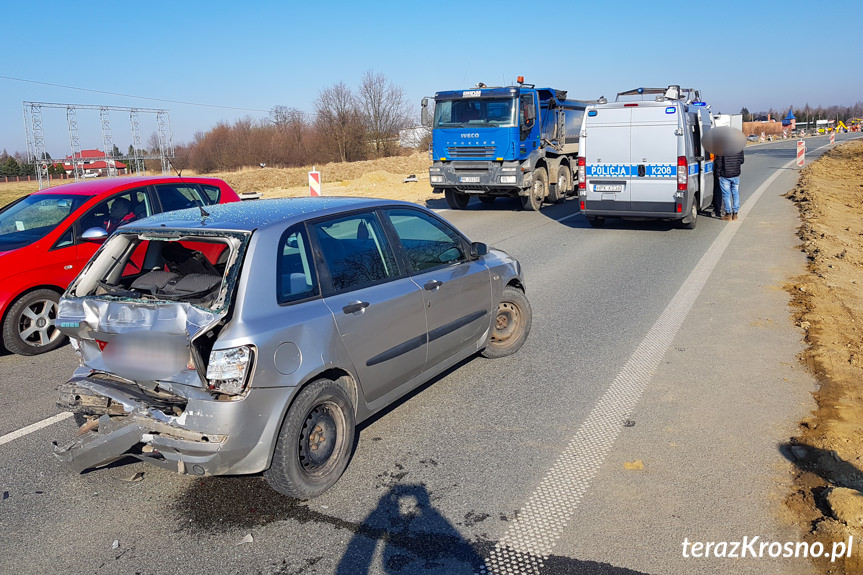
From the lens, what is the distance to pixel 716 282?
9148mm

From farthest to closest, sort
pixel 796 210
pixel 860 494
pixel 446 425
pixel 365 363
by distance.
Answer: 1. pixel 796 210
2. pixel 446 425
3. pixel 365 363
4. pixel 860 494

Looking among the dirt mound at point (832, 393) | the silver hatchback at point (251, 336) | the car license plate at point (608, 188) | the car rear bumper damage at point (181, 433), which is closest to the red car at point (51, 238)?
the silver hatchback at point (251, 336)

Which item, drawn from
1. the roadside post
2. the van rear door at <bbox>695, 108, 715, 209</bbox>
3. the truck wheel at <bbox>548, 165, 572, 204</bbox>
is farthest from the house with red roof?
the van rear door at <bbox>695, 108, 715, 209</bbox>

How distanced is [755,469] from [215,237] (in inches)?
138

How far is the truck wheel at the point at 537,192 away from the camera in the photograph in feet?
59.2

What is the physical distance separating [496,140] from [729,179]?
5495 millimetres

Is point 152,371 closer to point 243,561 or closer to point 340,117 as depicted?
point 243,561

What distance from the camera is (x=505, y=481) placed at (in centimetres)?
405

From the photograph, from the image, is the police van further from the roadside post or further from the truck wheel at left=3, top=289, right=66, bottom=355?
the truck wheel at left=3, top=289, right=66, bottom=355

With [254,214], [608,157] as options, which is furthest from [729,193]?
[254,214]

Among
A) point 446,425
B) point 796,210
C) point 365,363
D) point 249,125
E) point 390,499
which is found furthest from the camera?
point 249,125

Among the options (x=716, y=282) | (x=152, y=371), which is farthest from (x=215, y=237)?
(x=716, y=282)

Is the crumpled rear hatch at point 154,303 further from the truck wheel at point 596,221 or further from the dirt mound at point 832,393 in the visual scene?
the truck wheel at point 596,221

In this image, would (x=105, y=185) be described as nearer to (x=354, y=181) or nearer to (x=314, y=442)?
(x=314, y=442)
